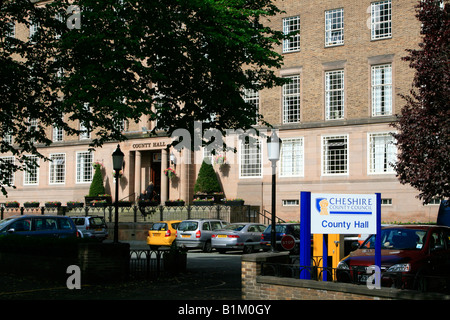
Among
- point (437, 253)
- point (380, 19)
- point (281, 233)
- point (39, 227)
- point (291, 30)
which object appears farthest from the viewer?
point (291, 30)

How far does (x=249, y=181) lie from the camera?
125ft

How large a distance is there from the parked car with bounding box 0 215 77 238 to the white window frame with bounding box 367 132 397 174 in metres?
18.6

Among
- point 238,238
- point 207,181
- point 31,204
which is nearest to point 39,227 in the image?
point 238,238

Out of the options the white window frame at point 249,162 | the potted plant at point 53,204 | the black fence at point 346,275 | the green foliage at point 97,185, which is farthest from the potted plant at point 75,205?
the black fence at point 346,275

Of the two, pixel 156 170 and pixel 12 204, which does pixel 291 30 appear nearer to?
pixel 156 170

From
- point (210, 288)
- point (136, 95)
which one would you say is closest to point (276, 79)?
point (136, 95)

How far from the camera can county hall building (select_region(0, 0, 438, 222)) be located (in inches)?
1329

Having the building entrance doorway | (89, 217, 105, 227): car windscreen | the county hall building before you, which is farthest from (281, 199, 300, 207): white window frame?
(89, 217, 105, 227): car windscreen

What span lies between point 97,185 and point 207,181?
10.0 m

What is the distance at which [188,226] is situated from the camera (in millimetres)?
27859

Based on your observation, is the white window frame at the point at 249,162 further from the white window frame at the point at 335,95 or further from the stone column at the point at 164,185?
the stone column at the point at 164,185

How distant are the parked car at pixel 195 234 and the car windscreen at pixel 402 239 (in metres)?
14.5

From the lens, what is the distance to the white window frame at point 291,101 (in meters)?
37.3

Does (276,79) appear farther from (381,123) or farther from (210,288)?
(381,123)
